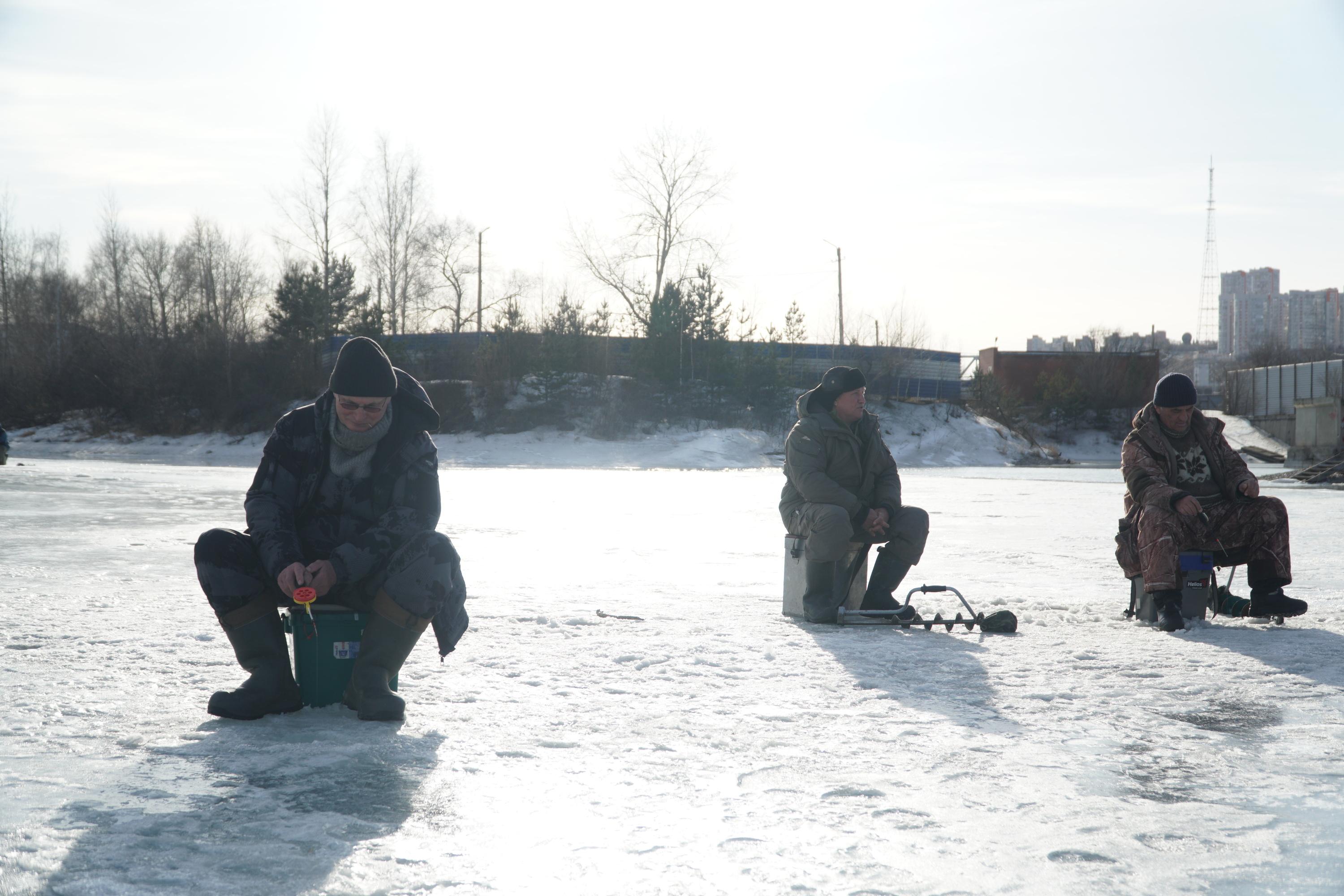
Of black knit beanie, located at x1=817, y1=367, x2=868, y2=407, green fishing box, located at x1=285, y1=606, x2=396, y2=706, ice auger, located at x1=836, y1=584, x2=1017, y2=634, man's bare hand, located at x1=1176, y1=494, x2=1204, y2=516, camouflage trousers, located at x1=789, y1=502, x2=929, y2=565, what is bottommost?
ice auger, located at x1=836, y1=584, x2=1017, y2=634

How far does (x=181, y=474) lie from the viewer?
20.8 metres

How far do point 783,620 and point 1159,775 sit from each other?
9.22ft

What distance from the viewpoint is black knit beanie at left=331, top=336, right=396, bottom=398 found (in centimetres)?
330

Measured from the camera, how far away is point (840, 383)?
5.59 m

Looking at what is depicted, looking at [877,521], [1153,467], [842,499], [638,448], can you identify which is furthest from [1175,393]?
[638,448]

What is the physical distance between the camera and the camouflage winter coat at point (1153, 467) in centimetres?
550

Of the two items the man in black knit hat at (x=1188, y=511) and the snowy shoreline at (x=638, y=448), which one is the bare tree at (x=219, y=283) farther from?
the man in black knit hat at (x=1188, y=511)

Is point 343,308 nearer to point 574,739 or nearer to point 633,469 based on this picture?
point 633,469

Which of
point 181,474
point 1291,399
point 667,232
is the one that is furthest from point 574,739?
point 1291,399

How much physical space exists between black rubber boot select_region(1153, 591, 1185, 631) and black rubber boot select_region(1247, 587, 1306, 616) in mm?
407

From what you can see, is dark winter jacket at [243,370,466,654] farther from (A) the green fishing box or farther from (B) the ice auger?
(B) the ice auger

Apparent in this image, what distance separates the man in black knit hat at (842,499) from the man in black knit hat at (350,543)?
2.42 meters

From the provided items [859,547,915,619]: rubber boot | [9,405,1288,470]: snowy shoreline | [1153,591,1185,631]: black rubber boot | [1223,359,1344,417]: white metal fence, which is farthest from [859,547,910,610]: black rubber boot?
[1223,359,1344,417]: white metal fence

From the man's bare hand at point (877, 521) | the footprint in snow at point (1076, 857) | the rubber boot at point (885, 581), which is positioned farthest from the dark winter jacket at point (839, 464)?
the footprint in snow at point (1076, 857)
